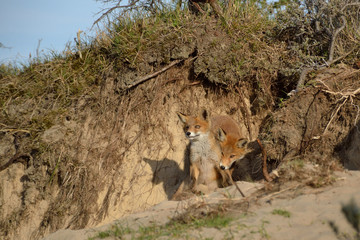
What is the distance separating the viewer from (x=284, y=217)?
439 cm

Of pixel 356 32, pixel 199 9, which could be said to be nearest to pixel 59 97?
pixel 199 9

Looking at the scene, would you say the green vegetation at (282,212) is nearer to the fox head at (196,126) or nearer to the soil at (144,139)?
the soil at (144,139)

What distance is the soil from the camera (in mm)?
7059

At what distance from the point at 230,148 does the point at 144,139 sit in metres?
1.91

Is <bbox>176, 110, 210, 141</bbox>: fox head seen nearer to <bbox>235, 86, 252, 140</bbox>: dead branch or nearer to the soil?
the soil

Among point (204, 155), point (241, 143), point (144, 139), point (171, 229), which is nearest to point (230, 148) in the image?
point (241, 143)

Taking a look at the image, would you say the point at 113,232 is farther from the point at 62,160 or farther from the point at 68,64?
the point at 68,64

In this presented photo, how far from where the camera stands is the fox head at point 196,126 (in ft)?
23.2

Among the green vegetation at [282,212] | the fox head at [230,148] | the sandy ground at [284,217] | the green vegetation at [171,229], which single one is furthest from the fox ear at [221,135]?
the green vegetation at [282,212]

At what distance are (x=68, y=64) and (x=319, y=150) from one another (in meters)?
5.59

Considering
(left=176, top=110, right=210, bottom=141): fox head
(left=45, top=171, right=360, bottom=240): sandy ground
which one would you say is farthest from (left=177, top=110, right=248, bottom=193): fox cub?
(left=45, top=171, right=360, bottom=240): sandy ground

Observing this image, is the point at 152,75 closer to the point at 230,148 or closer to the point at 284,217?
the point at 230,148

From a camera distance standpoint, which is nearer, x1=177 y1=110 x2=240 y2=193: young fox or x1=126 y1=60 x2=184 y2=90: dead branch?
x1=177 y1=110 x2=240 y2=193: young fox

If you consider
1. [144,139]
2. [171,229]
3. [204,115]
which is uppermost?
[204,115]
